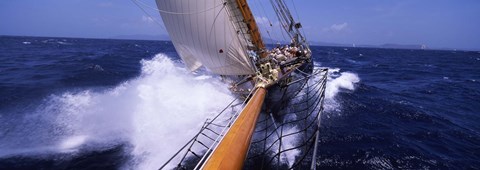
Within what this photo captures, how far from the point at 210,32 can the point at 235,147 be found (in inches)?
244

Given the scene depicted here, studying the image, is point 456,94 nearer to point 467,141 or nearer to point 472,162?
point 467,141

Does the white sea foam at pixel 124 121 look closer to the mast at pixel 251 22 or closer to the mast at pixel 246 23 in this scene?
the mast at pixel 246 23

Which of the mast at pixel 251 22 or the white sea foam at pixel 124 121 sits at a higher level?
the mast at pixel 251 22

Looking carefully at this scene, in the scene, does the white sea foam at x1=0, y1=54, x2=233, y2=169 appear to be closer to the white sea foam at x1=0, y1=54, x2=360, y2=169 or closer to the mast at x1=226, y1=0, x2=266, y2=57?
the white sea foam at x1=0, y1=54, x2=360, y2=169

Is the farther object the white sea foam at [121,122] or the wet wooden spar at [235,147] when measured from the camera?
the white sea foam at [121,122]

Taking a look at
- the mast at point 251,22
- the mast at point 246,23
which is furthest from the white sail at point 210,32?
the mast at point 251,22

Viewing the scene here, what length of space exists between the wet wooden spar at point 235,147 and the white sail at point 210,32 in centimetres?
460

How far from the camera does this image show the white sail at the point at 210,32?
8.54 metres

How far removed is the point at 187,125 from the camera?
10.7m

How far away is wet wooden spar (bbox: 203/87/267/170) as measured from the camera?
263 centimetres

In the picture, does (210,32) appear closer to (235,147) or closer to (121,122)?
(121,122)

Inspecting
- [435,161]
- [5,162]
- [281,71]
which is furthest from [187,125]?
[435,161]

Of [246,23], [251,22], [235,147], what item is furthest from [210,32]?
[235,147]

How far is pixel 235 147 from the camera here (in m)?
3.07
